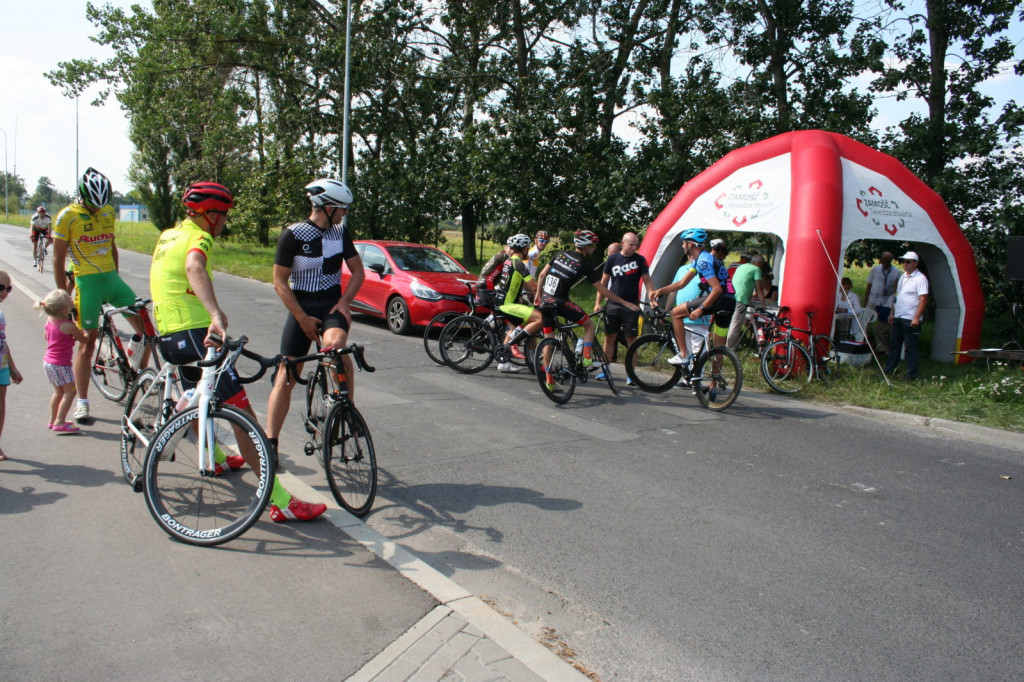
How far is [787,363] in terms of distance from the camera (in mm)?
10336

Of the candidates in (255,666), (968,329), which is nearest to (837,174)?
(968,329)

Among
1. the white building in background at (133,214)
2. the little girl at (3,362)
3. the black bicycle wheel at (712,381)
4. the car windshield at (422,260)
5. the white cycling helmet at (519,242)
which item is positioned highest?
the white building in background at (133,214)

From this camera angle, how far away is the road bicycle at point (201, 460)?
4109 mm

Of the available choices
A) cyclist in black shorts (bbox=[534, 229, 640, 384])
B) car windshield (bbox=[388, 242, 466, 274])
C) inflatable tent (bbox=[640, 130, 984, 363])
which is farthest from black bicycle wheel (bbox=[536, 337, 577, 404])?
car windshield (bbox=[388, 242, 466, 274])

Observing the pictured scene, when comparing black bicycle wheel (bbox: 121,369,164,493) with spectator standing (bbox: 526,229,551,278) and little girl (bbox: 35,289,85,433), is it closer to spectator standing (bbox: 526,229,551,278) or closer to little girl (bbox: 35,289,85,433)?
little girl (bbox: 35,289,85,433)

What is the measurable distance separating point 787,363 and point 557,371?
3.62 m

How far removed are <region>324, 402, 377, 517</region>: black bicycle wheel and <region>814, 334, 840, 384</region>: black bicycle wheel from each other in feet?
25.0

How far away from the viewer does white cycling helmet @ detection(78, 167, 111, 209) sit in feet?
20.4

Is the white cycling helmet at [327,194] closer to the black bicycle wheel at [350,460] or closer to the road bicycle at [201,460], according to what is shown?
the road bicycle at [201,460]

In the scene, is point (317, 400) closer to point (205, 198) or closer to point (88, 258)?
point (205, 198)

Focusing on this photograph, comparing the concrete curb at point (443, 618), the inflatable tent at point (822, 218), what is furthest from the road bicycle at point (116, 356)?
the inflatable tent at point (822, 218)

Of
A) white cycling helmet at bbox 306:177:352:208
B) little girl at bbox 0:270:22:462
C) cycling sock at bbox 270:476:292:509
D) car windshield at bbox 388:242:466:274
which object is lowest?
cycling sock at bbox 270:476:292:509

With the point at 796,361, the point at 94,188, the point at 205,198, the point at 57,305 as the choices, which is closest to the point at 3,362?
the point at 57,305

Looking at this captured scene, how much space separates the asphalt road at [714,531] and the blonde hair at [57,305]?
2.03 meters
